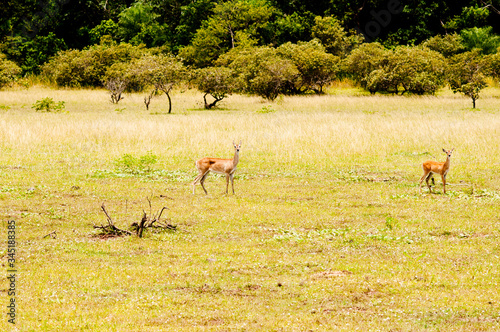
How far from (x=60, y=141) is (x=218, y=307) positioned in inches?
667

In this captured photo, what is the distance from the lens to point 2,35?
67.5 metres

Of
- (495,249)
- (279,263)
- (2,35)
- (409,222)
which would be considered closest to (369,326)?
(279,263)

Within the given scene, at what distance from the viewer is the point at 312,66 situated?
48.6 metres

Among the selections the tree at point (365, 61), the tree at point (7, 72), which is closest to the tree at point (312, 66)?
the tree at point (365, 61)

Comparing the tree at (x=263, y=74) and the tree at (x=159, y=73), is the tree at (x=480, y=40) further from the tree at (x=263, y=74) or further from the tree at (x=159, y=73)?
the tree at (x=159, y=73)

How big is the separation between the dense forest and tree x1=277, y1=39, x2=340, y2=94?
9 centimetres

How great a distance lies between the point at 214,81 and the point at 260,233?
28488mm

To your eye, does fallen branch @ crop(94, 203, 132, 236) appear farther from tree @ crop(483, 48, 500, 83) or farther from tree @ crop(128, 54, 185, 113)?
tree @ crop(483, 48, 500, 83)

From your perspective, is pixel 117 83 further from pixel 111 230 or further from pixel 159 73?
pixel 111 230

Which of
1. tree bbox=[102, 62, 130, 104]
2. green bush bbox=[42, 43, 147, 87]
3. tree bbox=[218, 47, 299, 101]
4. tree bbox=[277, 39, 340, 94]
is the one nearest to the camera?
tree bbox=[102, 62, 130, 104]

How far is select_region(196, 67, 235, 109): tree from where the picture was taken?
37.5m

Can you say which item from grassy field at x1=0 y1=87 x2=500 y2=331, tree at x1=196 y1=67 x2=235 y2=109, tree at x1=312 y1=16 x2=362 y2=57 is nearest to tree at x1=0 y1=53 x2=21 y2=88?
tree at x1=196 y1=67 x2=235 y2=109

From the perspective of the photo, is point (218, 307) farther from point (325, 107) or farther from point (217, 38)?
point (217, 38)

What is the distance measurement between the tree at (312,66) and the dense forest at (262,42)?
9 cm
